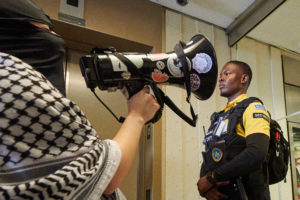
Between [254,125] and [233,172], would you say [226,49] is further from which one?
[233,172]

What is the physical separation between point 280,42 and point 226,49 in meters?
0.63

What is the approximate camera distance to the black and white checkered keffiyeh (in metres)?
0.54

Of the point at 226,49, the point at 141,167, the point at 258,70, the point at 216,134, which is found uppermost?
the point at 226,49

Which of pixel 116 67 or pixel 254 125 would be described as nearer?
pixel 116 67

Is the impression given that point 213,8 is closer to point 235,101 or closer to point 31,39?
point 235,101

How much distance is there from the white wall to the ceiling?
3.3 inches

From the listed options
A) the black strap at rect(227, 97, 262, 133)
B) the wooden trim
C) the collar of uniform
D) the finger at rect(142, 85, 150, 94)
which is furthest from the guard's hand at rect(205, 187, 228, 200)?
the wooden trim

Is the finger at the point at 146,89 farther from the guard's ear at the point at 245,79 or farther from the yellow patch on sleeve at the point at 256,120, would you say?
the guard's ear at the point at 245,79

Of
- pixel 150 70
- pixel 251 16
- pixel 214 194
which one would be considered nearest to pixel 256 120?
pixel 214 194

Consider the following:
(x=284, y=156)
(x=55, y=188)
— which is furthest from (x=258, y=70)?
(x=55, y=188)

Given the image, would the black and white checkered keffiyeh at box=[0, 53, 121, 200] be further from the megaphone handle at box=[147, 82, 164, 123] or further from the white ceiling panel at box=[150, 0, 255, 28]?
the white ceiling panel at box=[150, 0, 255, 28]

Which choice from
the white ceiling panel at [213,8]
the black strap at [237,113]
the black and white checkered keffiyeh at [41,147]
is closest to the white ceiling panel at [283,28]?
the white ceiling panel at [213,8]

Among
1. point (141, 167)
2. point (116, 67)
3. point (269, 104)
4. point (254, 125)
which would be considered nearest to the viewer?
point (116, 67)

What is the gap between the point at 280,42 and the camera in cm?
304
